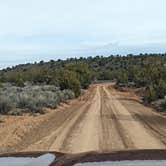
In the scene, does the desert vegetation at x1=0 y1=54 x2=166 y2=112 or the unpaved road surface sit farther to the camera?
the desert vegetation at x1=0 y1=54 x2=166 y2=112

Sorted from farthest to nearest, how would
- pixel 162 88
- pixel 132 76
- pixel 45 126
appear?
pixel 132 76
pixel 162 88
pixel 45 126

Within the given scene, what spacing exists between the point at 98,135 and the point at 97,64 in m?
144

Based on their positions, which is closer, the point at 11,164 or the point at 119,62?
the point at 11,164

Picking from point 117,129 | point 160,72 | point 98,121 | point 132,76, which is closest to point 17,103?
point 98,121

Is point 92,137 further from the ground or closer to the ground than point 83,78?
further from the ground

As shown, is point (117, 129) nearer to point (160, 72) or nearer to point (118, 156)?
point (118, 156)

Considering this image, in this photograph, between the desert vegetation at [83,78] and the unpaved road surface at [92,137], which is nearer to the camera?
the unpaved road surface at [92,137]

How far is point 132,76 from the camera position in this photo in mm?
97812

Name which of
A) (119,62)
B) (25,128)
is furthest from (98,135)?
(119,62)

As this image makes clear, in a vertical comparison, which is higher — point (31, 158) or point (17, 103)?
point (31, 158)

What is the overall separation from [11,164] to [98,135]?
16.9 meters

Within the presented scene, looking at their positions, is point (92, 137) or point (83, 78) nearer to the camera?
point (92, 137)

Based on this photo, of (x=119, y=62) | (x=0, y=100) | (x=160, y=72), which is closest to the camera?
(x=0, y=100)

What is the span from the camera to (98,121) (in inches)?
1066
